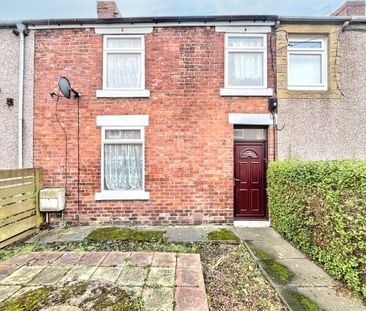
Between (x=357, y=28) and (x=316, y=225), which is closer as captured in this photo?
(x=316, y=225)

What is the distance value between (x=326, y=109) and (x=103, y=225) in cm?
697

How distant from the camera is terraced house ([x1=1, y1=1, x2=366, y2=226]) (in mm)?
6703

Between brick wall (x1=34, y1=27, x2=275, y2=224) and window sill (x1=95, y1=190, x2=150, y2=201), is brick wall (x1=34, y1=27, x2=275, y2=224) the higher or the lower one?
the higher one

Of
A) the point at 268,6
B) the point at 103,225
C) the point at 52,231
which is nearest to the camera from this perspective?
the point at 52,231

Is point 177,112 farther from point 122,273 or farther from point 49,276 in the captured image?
point 49,276

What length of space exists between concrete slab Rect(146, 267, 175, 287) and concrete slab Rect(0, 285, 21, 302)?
1.82m

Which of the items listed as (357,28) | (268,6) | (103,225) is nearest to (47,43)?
(103,225)

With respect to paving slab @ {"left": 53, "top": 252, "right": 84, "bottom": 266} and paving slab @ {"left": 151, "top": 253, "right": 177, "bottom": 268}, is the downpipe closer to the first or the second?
paving slab @ {"left": 53, "top": 252, "right": 84, "bottom": 266}

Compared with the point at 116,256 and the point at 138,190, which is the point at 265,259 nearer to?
the point at 116,256

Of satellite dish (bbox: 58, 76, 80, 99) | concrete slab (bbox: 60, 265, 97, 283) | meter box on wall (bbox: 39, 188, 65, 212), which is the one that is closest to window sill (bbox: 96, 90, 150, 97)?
satellite dish (bbox: 58, 76, 80, 99)

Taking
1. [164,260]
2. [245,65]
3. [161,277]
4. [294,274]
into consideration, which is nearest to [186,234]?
[164,260]

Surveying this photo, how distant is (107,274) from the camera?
12.5 ft

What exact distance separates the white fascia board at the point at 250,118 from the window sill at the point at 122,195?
3165 mm

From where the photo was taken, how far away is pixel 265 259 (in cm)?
450
